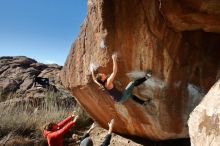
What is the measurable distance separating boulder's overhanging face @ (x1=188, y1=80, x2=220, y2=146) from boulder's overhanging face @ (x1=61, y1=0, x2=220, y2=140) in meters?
2.28

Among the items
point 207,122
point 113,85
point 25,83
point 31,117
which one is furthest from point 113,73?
point 25,83

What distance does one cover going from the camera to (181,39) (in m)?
8.27

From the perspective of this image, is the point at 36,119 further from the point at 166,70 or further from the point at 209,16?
the point at 209,16

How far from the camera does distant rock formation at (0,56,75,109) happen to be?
611 inches

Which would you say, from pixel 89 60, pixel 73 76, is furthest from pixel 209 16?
pixel 73 76

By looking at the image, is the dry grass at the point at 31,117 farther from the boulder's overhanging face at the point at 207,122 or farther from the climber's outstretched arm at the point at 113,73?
the boulder's overhanging face at the point at 207,122

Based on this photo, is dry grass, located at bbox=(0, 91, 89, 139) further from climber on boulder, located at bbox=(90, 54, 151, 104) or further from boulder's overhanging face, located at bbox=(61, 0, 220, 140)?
climber on boulder, located at bbox=(90, 54, 151, 104)

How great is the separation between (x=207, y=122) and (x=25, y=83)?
13.2 meters

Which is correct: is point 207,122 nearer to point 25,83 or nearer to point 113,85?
point 113,85

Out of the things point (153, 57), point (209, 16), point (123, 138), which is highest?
point (209, 16)

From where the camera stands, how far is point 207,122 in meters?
5.71

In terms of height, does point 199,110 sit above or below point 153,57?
below

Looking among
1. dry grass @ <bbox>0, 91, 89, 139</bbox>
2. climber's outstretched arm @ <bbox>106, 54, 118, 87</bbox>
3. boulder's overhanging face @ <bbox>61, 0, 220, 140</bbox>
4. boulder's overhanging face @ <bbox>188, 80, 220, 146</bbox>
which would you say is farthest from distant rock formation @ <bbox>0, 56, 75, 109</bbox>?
boulder's overhanging face @ <bbox>188, 80, 220, 146</bbox>

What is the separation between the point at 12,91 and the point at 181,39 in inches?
415
